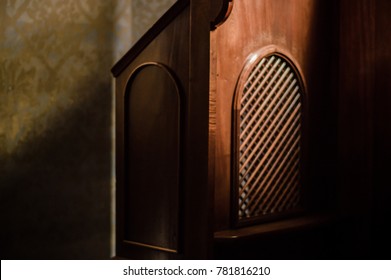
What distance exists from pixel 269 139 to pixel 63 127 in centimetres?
178

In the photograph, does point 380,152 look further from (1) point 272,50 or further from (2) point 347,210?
(1) point 272,50

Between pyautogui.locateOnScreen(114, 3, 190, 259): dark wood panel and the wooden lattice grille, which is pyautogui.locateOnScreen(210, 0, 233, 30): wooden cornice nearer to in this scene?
pyautogui.locateOnScreen(114, 3, 190, 259): dark wood panel

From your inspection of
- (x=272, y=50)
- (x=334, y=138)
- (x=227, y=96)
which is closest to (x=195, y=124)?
(x=227, y=96)

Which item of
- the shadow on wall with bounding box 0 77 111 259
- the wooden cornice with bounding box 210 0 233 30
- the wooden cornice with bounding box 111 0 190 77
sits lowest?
the shadow on wall with bounding box 0 77 111 259

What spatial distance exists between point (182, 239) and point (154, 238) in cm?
20

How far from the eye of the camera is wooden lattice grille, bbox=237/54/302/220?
2312 millimetres

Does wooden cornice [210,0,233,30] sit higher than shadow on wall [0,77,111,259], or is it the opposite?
wooden cornice [210,0,233,30]

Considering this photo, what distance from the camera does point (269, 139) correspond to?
7.97 feet

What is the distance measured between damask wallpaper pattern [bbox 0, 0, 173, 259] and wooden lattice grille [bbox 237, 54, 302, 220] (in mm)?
1350

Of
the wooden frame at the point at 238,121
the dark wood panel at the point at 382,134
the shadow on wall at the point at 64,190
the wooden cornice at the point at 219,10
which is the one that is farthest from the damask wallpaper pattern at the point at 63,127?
the wooden cornice at the point at 219,10

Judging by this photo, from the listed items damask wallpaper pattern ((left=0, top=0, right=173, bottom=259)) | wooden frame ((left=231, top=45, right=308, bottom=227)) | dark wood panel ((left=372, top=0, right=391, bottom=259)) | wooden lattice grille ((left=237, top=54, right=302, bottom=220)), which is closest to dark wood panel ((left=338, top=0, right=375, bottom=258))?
dark wood panel ((left=372, top=0, right=391, bottom=259))

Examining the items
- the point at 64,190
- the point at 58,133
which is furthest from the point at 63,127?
the point at 64,190

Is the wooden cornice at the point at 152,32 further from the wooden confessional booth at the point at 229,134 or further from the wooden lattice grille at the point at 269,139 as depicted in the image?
the wooden lattice grille at the point at 269,139

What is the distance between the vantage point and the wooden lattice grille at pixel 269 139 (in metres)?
2.31
